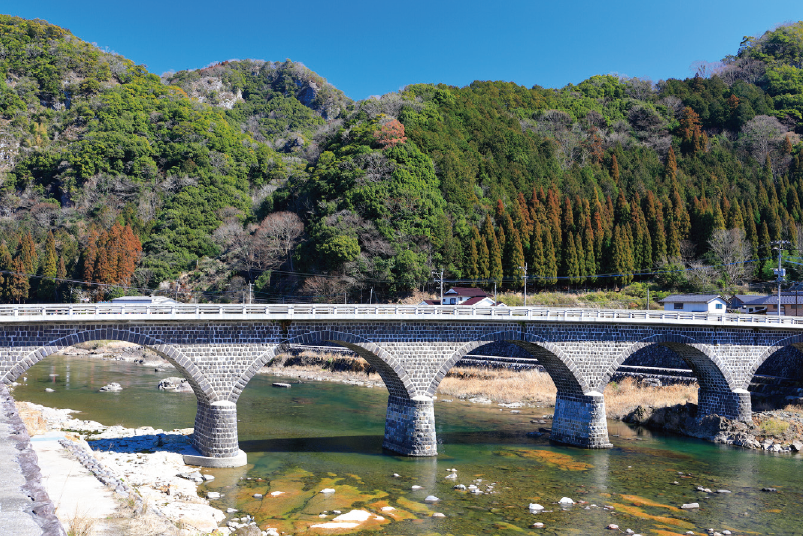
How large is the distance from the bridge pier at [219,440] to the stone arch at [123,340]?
579mm

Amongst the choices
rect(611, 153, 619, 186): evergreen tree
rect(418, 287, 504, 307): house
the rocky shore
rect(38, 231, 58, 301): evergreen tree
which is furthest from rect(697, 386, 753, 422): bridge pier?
rect(38, 231, 58, 301): evergreen tree

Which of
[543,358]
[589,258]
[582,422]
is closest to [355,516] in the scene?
[582,422]

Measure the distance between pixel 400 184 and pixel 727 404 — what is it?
3630 centimetres

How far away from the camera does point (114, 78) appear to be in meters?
104

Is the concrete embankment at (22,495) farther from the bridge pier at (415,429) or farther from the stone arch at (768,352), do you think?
the stone arch at (768,352)

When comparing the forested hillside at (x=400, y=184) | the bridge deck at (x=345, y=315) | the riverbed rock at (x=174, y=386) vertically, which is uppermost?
the forested hillside at (x=400, y=184)

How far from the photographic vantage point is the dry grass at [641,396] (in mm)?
37188

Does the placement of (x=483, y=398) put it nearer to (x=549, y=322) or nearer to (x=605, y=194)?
(x=549, y=322)

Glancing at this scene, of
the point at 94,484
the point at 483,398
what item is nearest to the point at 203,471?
the point at 94,484

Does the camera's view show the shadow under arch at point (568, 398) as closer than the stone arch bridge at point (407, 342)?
No

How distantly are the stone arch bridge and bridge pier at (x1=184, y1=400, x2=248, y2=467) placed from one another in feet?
0.13

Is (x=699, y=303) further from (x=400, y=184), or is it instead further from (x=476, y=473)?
(x=476, y=473)

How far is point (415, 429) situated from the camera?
26484 mm

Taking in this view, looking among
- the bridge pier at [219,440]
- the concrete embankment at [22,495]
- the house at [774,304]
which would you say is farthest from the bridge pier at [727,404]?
the concrete embankment at [22,495]
